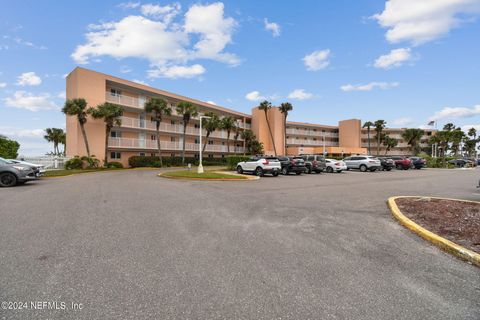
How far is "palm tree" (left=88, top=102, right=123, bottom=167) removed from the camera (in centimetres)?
2852

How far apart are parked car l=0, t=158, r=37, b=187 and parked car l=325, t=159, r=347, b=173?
25.7 meters

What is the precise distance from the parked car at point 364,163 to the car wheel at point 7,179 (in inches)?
1235

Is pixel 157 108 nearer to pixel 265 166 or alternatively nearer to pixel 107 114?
pixel 107 114

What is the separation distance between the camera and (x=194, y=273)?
351 cm

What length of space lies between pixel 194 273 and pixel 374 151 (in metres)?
83.5

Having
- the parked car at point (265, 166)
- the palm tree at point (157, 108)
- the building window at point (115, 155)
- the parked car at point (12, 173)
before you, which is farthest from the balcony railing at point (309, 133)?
the parked car at point (12, 173)

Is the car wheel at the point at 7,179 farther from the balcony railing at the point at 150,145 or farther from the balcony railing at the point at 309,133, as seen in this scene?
the balcony railing at the point at 309,133

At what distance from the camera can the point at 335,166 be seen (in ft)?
90.9

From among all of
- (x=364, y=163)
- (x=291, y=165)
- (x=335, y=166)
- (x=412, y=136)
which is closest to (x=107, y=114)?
(x=291, y=165)

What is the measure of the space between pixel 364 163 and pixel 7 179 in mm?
31691

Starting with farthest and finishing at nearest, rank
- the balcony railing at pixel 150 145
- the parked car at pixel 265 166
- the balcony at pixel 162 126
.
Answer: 1. the balcony at pixel 162 126
2. the balcony railing at pixel 150 145
3. the parked car at pixel 265 166

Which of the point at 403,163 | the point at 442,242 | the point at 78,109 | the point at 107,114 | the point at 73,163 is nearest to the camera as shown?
the point at 442,242

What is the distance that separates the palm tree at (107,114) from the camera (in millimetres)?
28516

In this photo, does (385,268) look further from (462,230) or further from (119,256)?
(119,256)
